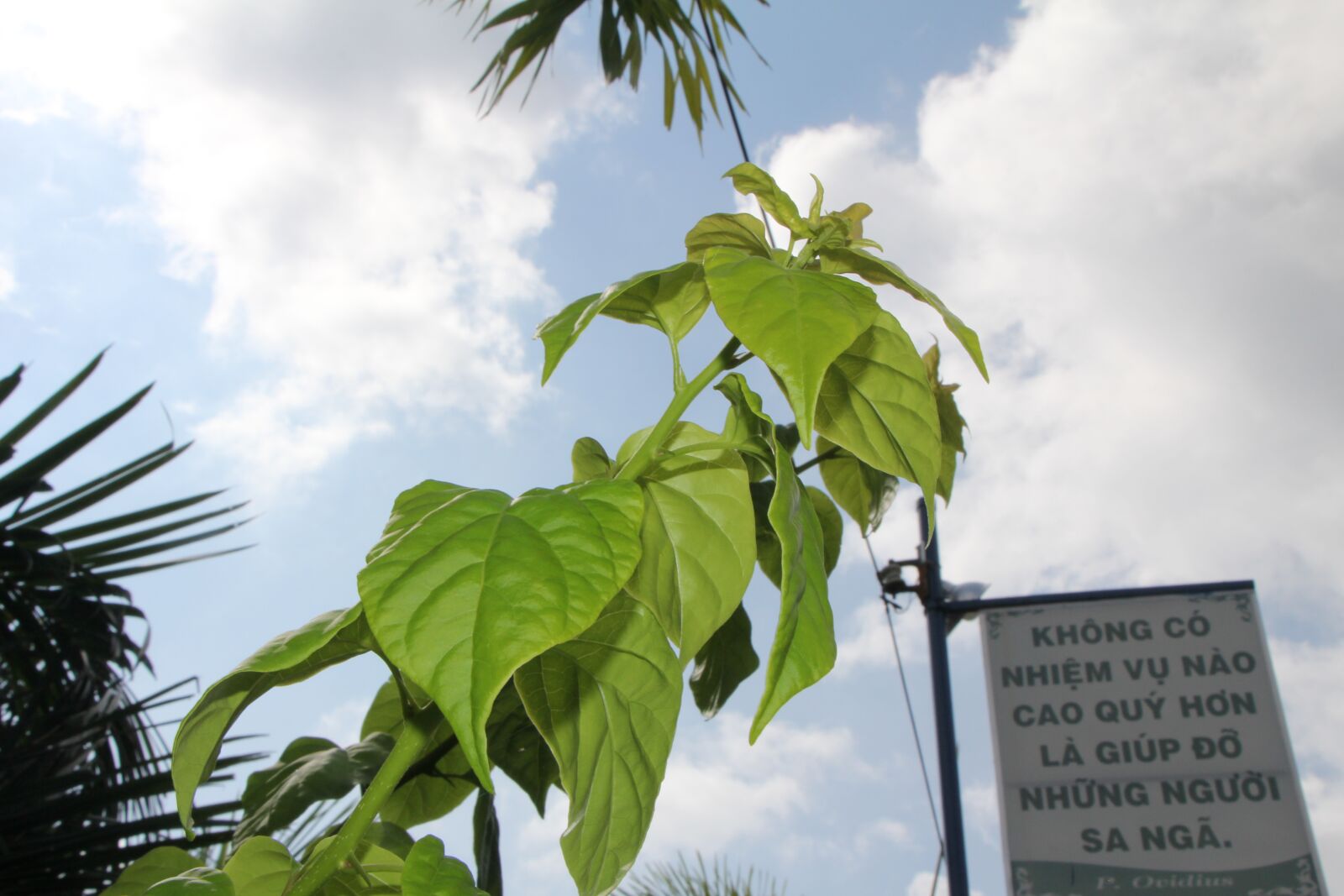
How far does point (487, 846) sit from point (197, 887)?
17 centimetres

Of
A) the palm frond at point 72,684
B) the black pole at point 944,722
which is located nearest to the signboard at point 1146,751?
the black pole at point 944,722

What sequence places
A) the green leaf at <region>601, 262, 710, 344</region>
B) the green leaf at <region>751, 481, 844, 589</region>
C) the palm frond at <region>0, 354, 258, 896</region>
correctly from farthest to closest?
the palm frond at <region>0, 354, 258, 896</region>
the green leaf at <region>751, 481, 844, 589</region>
the green leaf at <region>601, 262, 710, 344</region>

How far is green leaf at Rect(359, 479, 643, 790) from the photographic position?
13cm

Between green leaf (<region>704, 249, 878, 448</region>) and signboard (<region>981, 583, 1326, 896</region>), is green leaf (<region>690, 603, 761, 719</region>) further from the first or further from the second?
signboard (<region>981, 583, 1326, 896</region>)

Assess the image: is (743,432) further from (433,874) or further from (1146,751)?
(1146,751)

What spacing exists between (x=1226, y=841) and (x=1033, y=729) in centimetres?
A: 38

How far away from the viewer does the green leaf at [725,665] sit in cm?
41

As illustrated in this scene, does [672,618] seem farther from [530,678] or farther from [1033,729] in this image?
[1033,729]

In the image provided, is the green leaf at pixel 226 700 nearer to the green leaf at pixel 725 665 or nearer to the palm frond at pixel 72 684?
the green leaf at pixel 725 665

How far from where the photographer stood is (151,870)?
0.72 feet

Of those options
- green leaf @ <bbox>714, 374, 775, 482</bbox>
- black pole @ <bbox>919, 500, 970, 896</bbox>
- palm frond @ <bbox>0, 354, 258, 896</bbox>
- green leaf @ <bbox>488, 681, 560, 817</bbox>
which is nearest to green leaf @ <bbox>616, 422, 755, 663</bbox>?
green leaf @ <bbox>714, 374, 775, 482</bbox>

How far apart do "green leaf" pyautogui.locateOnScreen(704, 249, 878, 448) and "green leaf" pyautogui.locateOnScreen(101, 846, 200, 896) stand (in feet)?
0.55

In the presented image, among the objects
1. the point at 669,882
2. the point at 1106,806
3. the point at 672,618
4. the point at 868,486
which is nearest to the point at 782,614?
the point at 672,618

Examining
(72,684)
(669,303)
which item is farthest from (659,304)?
(72,684)
